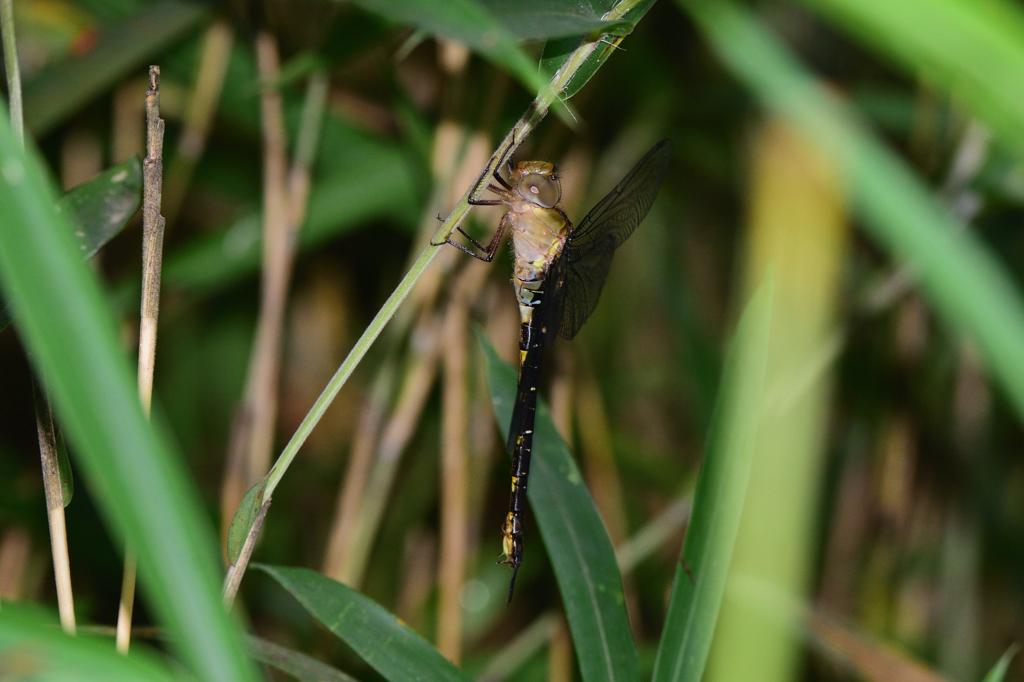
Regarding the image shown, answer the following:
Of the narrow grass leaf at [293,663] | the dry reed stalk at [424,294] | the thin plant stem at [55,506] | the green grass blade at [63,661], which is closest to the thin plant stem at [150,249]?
the thin plant stem at [55,506]

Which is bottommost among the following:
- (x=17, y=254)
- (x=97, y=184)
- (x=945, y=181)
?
(x=17, y=254)

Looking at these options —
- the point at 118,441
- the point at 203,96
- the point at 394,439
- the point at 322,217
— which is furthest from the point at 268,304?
the point at 118,441

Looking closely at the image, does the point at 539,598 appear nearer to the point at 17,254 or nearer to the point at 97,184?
the point at 97,184

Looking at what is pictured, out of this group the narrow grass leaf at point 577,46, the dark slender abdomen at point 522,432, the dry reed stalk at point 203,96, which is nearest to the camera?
the narrow grass leaf at point 577,46

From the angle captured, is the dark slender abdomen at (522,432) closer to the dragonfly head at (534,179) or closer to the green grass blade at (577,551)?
the green grass blade at (577,551)

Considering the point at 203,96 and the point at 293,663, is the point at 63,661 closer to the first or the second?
the point at 293,663

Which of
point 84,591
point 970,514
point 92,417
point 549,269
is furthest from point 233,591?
point 970,514
